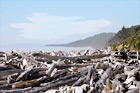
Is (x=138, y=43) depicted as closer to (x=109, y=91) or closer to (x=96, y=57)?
(x=96, y=57)

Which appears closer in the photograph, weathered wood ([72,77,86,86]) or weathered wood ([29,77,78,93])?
weathered wood ([29,77,78,93])

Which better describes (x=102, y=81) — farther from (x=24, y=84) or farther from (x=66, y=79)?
(x=24, y=84)

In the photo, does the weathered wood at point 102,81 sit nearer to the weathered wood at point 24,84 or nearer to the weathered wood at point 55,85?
the weathered wood at point 55,85

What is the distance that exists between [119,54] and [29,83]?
4587 mm

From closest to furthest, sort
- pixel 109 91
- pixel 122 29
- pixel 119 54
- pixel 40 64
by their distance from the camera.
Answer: pixel 109 91 < pixel 40 64 < pixel 119 54 < pixel 122 29

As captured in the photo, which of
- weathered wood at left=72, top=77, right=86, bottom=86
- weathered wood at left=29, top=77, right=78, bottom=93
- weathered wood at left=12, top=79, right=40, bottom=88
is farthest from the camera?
weathered wood at left=72, top=77, right=86, bottom=86

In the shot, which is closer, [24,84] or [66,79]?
[24,84]

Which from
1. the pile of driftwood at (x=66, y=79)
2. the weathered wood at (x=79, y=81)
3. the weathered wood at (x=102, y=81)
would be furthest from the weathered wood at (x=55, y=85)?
the weathered wood at (x=102, y=81)

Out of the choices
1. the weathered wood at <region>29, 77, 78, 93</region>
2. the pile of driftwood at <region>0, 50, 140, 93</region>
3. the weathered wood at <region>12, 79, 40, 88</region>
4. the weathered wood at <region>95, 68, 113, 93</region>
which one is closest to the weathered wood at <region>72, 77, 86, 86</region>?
the pile of driftwood at <region>0, 50, 140, 93</region>

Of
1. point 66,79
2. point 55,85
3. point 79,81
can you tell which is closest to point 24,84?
point 55,85

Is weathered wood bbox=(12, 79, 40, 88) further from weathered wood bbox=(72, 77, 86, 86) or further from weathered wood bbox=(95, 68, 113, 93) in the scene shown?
weathered wood bbox=(95, 68, 113, 93)

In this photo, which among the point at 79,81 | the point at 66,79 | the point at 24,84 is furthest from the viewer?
the point at 66,79

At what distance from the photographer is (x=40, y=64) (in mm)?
7785

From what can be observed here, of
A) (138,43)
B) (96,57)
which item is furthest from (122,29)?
(96,57)
